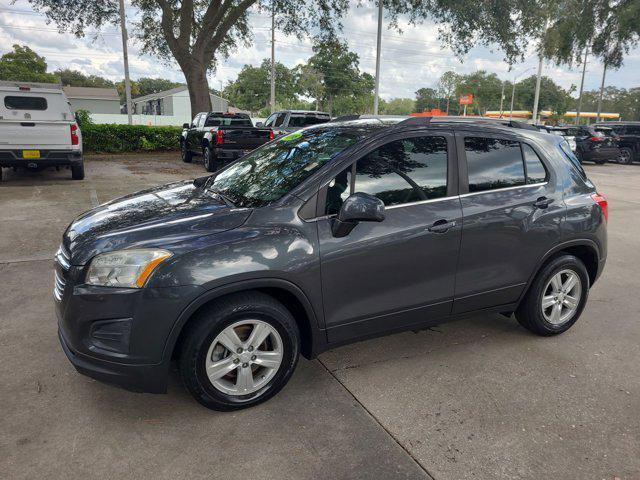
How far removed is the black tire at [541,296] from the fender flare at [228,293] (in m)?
1.91

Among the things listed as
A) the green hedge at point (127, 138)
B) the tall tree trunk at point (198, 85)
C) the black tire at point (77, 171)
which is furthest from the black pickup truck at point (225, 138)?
the tall tree trunk at point (198, 85)

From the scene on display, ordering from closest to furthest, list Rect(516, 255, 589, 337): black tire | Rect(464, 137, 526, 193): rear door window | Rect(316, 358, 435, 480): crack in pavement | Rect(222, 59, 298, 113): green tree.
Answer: Rect(316, 358, 435, 480): crack in pavement → Rect(464, 137, 526, 193): rear door window → Rect(516, 255, 589, 337): black tire → Rect(222, 59, 298, 113): green tree

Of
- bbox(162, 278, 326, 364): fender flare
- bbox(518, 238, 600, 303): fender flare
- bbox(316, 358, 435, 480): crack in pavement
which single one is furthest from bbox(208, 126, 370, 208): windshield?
bbox(518, 238, 600, 303): fender flare

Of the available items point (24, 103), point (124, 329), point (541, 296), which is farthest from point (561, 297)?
point (24, 103)

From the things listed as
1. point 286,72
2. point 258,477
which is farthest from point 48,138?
point 286,72

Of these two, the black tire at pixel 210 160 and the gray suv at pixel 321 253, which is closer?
the gray suv at pixel 321 253

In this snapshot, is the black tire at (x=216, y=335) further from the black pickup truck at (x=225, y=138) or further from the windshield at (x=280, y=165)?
the black pickup truck at (x=225, y=138)

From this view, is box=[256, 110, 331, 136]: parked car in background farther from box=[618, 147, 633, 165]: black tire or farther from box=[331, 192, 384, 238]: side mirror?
box=[618, 147, 633, 165]: black tire

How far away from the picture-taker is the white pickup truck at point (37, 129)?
10047mm

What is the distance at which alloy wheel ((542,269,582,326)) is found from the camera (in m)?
3.88

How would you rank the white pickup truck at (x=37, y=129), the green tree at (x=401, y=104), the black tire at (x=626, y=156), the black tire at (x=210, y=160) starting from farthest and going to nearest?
the green tree at (x=401, y=104) → the black tire at (x=626, y=156) → the black tire at (x=210, y=160) → the white pickup truck at (x=37, y=129)

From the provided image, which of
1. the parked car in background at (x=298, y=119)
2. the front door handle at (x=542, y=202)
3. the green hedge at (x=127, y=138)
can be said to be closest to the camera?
the front door handle at (x=542, y=202)

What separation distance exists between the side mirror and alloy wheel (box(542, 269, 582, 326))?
6.06ft

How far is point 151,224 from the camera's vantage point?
283 cm
